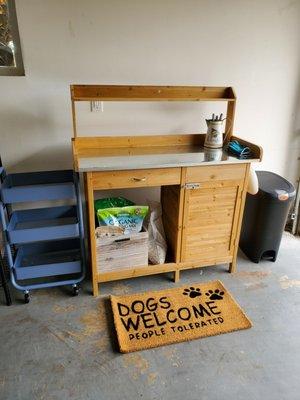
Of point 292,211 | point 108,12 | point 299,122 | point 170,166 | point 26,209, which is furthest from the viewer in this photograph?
point 292,211

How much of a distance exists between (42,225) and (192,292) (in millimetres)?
1080

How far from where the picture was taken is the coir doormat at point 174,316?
1.62 metres

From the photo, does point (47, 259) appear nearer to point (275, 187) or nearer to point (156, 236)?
point (156, 236)

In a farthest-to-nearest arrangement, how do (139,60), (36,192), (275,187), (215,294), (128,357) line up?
1. (275,187)
2. (139,60)
3. (215,294)
4. (36,192)
5. (128,357)

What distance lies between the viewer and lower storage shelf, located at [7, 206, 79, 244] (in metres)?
1.75

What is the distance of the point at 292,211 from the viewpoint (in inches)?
109

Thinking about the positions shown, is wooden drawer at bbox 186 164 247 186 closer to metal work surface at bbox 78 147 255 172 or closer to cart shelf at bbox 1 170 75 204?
metal work surface at bbox 78 147 255 172

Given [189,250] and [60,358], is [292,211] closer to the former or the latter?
[189,250]

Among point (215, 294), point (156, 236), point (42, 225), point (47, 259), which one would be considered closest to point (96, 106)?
point (42, 225)

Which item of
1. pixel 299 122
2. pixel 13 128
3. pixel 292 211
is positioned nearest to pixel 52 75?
pixel 13 128

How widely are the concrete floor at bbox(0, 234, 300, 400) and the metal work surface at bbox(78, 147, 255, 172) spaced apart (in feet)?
2.83

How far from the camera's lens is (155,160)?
183 centimetres

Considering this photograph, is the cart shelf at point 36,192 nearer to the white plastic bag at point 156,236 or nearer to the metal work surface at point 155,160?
the metal work surface at point 155,160

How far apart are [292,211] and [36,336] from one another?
2351 millimetres
